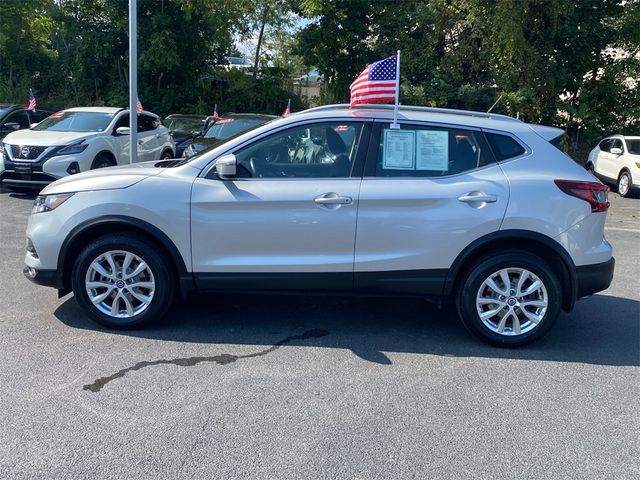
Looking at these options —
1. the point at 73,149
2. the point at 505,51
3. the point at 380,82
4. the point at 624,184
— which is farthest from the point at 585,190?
the point at 505,51

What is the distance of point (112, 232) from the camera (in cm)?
488

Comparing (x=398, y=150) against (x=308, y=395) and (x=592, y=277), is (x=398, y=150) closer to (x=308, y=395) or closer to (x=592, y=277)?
(x=592, y=277)

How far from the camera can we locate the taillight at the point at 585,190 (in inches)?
185

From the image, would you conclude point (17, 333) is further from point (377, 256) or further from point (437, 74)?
point (437, 74)

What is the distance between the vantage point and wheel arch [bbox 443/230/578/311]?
185 inches

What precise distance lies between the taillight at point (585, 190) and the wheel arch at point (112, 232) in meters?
2.94

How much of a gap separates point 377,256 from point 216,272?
49.1 inches

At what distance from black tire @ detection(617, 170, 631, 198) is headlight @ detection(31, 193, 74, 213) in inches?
521

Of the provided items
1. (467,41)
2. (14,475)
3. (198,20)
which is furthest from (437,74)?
(14,475)

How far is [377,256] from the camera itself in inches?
187

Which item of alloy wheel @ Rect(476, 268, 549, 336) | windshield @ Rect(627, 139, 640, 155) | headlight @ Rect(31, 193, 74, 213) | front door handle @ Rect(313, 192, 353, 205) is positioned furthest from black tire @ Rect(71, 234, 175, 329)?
windshield @ Rect(627, 139, 640, 155)

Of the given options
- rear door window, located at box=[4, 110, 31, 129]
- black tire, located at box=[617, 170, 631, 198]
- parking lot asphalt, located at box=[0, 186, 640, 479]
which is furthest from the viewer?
black tire, located at box=[617, 170, 631, 198]

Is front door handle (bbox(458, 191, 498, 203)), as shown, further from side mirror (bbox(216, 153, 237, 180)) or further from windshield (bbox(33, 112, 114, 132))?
windshield (bbox(33, 112, 114, 132))

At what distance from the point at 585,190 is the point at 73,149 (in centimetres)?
883
